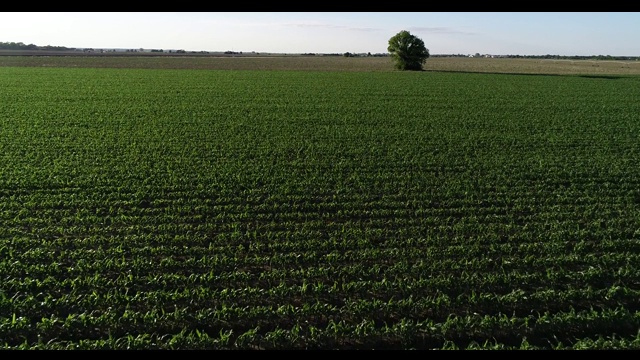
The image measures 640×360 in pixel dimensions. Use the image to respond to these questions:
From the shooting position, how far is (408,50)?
210 ft

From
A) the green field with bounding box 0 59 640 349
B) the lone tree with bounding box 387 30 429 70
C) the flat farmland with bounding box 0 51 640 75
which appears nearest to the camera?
the green field with bounding box 0 59 640 349

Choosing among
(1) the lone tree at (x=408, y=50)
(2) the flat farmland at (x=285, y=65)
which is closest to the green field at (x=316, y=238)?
(1) the lone tree at (x=408, y=50)

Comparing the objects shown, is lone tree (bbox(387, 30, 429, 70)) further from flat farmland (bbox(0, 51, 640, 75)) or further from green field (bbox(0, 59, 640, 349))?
green field (bbox(0, 59, 640, 349))

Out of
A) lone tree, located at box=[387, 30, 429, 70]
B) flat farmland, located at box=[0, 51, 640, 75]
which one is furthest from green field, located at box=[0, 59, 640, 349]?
flat farmland, located at box=[0, 51, 640, 75]

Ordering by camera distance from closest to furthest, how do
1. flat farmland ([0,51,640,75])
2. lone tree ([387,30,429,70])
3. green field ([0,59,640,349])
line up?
green field ([0,59,640,349]) → lone tree ([387,30,429,70]) → flat farmland ([0,51,640,75])

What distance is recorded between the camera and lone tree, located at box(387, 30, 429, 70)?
6378cm

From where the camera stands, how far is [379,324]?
23.4 feet

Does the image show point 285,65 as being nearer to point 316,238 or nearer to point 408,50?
point 408,50

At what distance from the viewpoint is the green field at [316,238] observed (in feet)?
22.7

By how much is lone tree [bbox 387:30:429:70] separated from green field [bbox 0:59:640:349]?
4630cm

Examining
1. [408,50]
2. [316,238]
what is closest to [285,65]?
[408,50]

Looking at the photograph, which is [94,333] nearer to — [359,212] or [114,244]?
[114,244]

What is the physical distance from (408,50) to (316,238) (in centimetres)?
5971

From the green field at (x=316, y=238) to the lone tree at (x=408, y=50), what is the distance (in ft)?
152
